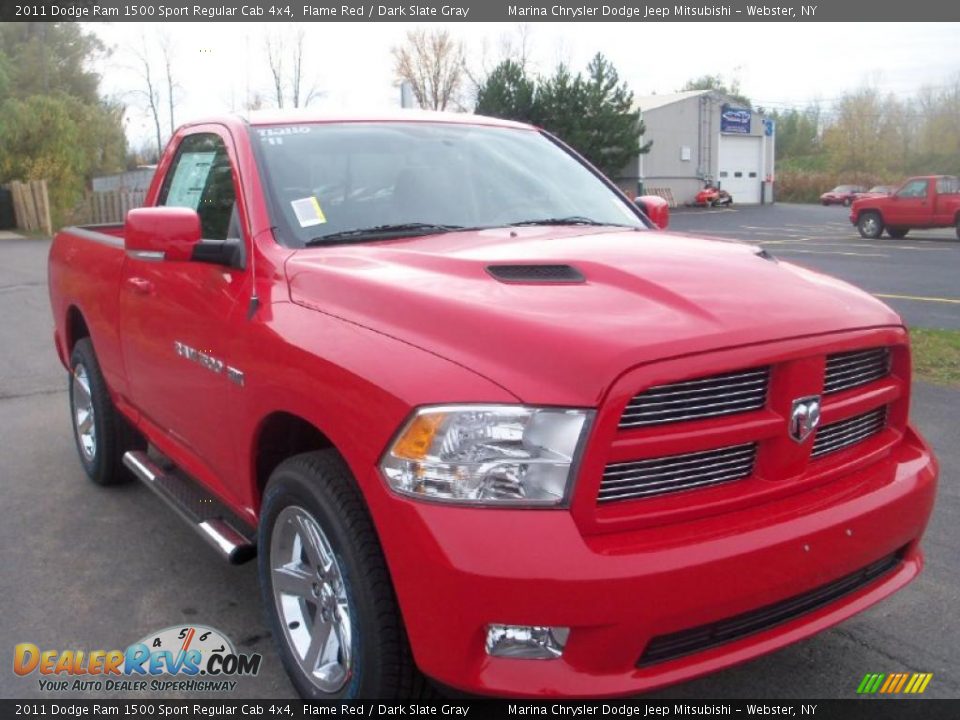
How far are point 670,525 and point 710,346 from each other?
0.46 m

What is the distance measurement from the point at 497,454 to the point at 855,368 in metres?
1.22

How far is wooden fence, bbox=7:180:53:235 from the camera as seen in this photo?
97.9 feet

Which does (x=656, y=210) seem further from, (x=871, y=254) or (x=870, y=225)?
(x=870, y=225)

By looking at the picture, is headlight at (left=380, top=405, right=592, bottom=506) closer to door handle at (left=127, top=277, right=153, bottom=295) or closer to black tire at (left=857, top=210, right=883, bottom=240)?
door handle at (left=127, top=277, right=153, bottom=295)

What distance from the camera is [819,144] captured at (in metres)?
88.6

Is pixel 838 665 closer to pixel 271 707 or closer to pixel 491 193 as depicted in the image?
pixel 271 707

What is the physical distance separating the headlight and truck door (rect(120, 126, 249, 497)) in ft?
3.67

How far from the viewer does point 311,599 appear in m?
2.98

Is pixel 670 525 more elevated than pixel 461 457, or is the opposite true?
pixel 461 457

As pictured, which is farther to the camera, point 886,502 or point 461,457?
point 886,502

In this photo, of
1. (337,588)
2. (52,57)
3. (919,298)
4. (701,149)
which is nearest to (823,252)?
(919,298)

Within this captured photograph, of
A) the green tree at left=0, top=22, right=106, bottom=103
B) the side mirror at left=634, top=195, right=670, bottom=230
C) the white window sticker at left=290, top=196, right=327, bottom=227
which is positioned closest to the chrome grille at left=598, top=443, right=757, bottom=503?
the white window sticker at left=290, top=196, right=327, bottom=227

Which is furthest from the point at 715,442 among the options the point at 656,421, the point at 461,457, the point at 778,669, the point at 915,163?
Result: the point at 915,163

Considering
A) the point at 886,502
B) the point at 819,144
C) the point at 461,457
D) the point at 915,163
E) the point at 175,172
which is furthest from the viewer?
the point at 819,144
